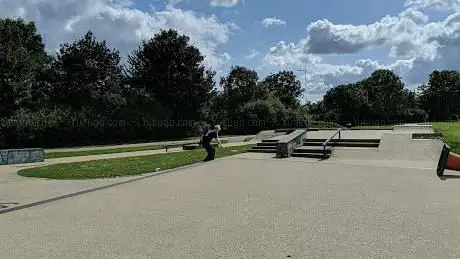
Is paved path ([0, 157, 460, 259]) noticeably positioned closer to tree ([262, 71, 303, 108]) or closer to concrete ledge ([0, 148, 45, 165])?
concrete ledge ([0, 148, 45, 165])

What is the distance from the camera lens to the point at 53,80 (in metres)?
39.6

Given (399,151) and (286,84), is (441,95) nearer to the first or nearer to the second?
(286,84)

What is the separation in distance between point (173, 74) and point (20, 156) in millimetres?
24607

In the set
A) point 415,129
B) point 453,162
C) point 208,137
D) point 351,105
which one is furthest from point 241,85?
point 453,162

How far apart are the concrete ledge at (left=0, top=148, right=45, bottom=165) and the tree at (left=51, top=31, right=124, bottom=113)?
18.2 m

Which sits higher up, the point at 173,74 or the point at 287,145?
the point at 173,74

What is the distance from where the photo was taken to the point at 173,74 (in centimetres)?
4259

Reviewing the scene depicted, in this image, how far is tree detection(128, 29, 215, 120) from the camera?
4272 centimetres

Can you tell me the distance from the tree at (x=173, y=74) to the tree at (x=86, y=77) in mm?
2731

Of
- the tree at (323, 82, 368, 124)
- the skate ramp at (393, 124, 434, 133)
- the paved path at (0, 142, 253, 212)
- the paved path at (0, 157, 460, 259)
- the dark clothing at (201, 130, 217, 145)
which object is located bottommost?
the paved path at (0, 157, 460, 259)

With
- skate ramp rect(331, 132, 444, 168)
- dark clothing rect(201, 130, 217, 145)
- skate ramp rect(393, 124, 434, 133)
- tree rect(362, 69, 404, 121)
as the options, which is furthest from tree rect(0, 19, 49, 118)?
tree rect(362, 69, 404, 121)

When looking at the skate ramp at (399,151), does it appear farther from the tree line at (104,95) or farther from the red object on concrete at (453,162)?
the tree line at (104,95)

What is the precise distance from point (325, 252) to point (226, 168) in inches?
355

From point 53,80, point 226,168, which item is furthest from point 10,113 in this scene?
point 226,168
